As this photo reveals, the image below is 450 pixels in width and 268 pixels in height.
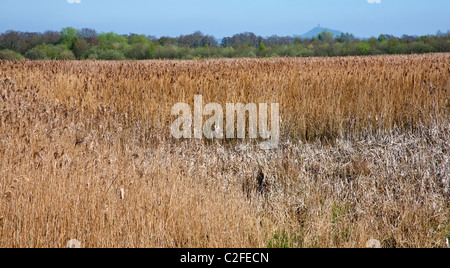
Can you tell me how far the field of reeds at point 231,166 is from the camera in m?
3.23

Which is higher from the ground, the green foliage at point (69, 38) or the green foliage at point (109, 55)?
the green foliage at point (69, 38)

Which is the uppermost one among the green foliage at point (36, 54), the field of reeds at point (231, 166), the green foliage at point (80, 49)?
the green foliage at point (80, 49)

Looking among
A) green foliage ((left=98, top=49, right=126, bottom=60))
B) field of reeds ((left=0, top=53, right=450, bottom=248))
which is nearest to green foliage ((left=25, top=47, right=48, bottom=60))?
green foliage ((left=98, top=49, right=126, bottom=60))

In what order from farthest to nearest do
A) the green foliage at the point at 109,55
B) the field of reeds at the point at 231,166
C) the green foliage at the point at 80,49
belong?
1. the green foliage at the point at 80,49
2. the green foliage at the point at 109,55
3. the field of reeds at the point at 231,166

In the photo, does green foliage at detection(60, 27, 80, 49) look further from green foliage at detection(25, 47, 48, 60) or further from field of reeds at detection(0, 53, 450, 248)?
field of reeds at detection(0, 53, 450, 248)

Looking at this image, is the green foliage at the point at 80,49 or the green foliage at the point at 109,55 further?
the green foliage at the point at 80,49

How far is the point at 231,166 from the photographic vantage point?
5492 mm

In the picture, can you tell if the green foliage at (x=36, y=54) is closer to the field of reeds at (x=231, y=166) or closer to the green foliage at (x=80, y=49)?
the green foliage at (x=80, y=49)

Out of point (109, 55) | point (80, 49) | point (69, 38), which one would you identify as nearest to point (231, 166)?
point (109, 55)

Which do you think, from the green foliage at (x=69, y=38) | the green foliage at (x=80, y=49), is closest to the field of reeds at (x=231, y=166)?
the green foliage at (x=80, y=49)

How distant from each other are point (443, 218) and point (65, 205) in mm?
3369

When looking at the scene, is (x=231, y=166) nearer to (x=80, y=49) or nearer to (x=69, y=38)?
(x=80, y=49)

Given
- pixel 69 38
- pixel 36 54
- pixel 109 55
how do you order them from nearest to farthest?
pixel 36 54 → pixel 109 55 → pixel 69 38
